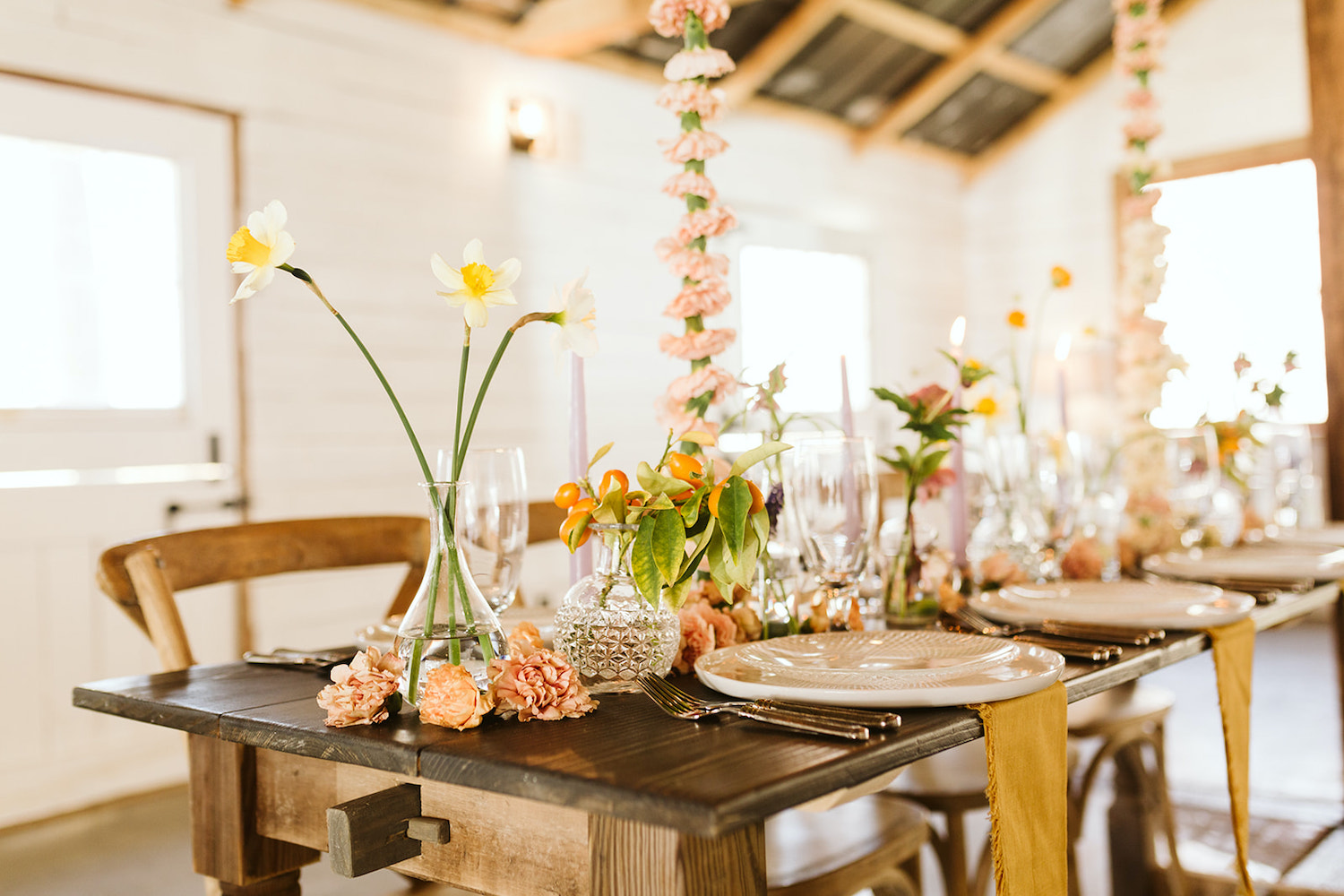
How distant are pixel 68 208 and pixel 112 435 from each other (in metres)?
0.65

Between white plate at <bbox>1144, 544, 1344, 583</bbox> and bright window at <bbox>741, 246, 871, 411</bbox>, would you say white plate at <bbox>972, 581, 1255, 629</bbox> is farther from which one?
bright window at <bbox>741, 246, 871, 411</bbox>

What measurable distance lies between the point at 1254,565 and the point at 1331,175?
1486mm

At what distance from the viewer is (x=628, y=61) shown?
16.1ft

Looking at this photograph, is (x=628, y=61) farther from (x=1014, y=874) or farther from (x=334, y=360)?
(x=1014, y=874)

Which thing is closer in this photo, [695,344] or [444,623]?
[444,623]

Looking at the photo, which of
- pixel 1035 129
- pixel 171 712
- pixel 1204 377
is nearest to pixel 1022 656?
pixel 171 712

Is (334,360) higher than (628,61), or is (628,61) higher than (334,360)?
(628,61)

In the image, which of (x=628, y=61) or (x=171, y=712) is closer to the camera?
(x=171, y=712)

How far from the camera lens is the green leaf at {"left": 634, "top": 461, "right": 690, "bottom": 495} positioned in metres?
0.93

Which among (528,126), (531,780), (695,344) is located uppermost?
(528,126)

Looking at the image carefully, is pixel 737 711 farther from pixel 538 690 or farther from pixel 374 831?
pixel 374 831

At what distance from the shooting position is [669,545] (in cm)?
91

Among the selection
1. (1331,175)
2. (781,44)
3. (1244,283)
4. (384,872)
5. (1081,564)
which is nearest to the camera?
(1081,564)

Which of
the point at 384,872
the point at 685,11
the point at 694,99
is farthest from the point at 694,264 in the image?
the point at 384,872
